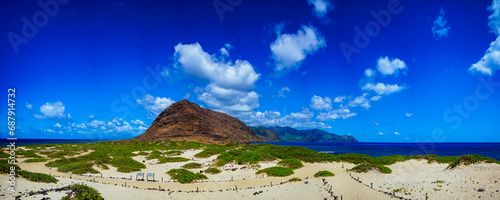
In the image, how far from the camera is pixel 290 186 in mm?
23906

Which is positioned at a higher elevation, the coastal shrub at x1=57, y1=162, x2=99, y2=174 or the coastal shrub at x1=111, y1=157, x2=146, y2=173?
the coastal shrub at x1=57, y1=162, x2=99, y2=174

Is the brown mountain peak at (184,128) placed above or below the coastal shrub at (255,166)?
above

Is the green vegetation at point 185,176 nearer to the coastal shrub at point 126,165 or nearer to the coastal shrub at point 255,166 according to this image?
the coastal shrub at point 126,165

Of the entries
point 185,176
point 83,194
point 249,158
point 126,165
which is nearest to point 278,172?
point 249,158

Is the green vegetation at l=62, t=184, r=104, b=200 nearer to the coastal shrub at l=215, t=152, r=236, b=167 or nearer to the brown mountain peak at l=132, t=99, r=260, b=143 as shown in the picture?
the coastal shrub at l=215, t=152, r=236, b=167

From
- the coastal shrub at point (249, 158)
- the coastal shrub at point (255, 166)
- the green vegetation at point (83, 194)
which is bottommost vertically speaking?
the coastal shrub at point (255, 166)

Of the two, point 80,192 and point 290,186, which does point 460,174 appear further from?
point 80,192

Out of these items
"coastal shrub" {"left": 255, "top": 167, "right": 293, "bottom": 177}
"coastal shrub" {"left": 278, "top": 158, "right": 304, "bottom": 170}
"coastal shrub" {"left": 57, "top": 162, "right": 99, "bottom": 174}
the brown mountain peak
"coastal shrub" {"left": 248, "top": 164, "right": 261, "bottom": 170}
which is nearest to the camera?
"coastal shrub" {"left": 57, "top": 162, "right": 99, "bottom": 174}

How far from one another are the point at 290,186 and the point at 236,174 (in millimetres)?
10673

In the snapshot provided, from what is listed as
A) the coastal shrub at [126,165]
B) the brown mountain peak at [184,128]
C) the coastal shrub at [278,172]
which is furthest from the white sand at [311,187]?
the brown mountain peak at [184,128]

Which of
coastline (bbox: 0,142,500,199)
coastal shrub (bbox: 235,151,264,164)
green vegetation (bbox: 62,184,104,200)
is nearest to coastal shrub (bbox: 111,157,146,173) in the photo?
coastline (bbox: 0,142,500,199)

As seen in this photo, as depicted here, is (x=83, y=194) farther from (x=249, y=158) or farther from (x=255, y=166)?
(x=249, y=158)

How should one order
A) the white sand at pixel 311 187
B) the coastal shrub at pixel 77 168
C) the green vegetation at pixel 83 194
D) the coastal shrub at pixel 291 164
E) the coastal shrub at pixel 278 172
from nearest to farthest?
the green vegetation at pixel 83 194
the white sand at pixel 311 187
the coastal shrub at pixel 77 168
the coastal shrub at pixel 278 172
the coastal shrub at pixel 291 164

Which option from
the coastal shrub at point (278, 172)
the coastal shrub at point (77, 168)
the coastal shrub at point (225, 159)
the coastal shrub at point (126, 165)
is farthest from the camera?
the coastal shrub at point (225, 159)
